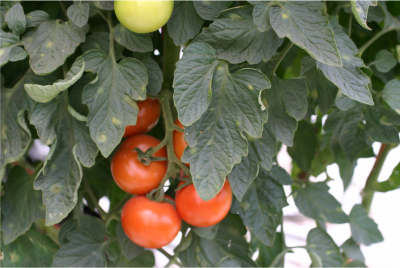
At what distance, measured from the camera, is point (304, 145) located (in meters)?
0.68

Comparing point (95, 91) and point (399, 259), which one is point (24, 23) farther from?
point (399, 259)

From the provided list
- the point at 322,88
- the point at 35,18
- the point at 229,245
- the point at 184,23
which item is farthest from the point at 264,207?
the point at 35,18

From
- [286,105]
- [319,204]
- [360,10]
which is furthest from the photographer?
[319,204]

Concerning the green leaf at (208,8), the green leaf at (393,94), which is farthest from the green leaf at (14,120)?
the green leaf at (393,94)

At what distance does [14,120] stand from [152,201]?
0.66ft

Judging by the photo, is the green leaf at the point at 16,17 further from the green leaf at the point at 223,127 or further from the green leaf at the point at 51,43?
the green leaf at the point at 223,127

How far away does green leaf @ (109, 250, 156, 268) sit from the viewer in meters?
0.54

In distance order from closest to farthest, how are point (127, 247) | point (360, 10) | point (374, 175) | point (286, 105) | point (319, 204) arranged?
point (360, 10)
point (286, 105)
point (127, 247)
point (319, 204)
point (374, 175)

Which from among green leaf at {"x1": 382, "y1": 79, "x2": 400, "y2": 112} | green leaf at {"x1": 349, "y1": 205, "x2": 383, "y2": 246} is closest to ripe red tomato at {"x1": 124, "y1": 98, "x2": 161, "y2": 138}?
green leaf at {"x1": 382, "y1": 79, "x2": 400, "y2": 112}

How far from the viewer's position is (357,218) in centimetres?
71

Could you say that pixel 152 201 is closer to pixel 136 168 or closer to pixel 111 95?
pixel 136 168

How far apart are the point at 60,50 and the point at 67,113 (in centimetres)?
8

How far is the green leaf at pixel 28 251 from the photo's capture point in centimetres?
50

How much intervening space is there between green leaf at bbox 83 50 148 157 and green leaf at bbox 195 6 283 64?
85 mm
